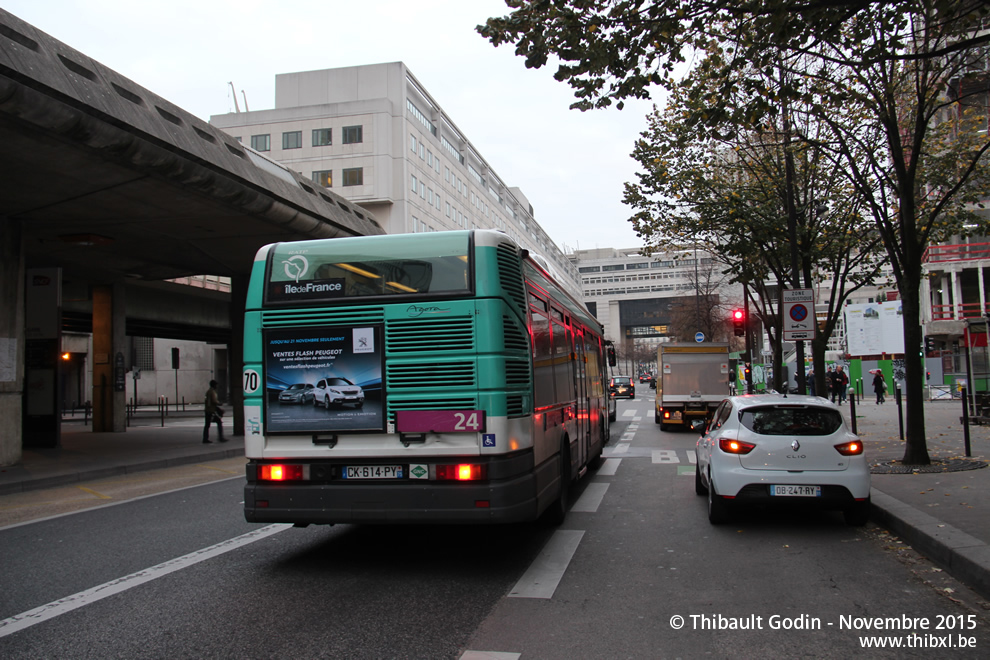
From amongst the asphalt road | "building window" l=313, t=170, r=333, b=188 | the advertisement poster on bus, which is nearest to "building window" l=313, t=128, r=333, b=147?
"building window" l=313, t=170, r=333, b=188

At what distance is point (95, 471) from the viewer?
48.0 feet

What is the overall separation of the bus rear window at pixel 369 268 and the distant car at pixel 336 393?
2.35 ft

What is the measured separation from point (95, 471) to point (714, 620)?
13325 millimetres

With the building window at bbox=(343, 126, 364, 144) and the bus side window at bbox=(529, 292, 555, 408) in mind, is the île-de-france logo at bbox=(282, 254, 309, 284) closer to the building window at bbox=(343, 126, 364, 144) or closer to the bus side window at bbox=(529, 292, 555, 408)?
the bus side window at bbox=(529, 292, 555, 408)

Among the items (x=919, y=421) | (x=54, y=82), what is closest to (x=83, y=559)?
(x=54, y=82)

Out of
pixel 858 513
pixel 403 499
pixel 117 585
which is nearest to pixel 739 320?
pixel 858 513

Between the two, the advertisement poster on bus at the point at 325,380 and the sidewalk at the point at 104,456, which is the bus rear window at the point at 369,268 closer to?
the advertisement poster on bus at the point at 325,380

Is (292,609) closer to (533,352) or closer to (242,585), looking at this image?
(242,585)

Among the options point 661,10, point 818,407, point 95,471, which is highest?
point 661,10

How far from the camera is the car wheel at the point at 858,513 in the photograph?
7812 millimetres

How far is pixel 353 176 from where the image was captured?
2235 inches

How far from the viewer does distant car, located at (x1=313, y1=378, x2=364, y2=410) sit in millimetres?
6309

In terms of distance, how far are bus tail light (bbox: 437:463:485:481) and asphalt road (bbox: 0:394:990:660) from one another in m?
0.78

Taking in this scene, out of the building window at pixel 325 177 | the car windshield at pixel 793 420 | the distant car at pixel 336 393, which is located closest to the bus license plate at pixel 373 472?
the distant car at pixel 336 393
